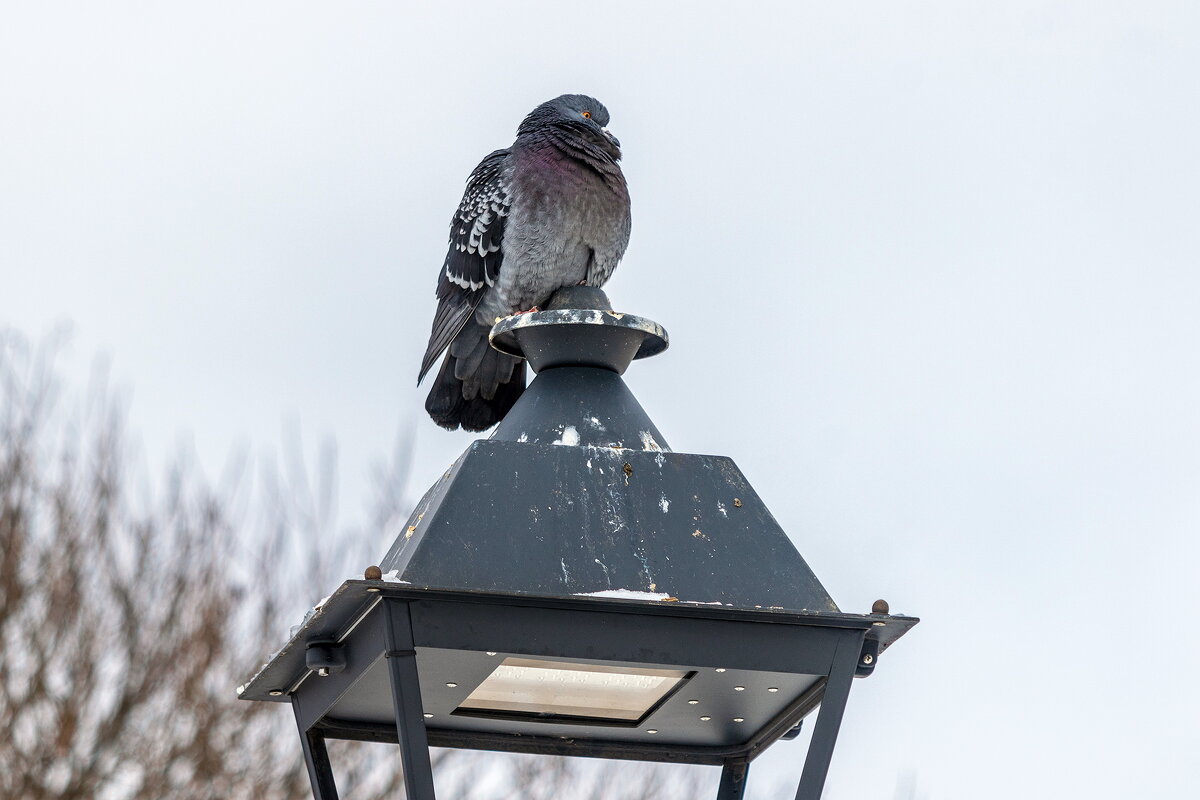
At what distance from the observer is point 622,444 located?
6.52 ft

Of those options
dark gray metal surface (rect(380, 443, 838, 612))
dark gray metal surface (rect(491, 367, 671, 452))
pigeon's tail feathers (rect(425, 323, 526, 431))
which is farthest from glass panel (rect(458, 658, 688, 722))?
pigeon's tail feathers (rect(425, 323, 526, 431))

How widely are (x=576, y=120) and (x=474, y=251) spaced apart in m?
0.64

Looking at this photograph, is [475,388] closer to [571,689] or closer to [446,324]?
[446,324]

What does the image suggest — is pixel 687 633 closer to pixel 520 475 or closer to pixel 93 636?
pixel 520 475

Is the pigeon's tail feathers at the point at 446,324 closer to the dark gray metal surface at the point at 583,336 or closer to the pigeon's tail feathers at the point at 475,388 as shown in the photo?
the pigeon's tail feathers at the point at 475,388

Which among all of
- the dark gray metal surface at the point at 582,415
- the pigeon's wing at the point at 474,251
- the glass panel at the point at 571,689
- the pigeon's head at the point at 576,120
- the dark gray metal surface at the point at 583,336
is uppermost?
the pigeon's head at the point at 576,120

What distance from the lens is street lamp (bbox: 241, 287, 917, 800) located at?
171cm

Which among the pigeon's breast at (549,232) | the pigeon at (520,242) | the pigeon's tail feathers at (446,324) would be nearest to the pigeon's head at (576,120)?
the pigeon at (520,242)

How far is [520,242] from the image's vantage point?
4535mm

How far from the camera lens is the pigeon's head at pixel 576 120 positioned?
416 centimetres

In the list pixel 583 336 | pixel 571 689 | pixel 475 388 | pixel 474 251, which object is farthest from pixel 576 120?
pixel 571 689

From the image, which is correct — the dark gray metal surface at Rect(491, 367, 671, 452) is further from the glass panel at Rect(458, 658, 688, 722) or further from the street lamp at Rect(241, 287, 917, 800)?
the glass panel at Rect(458, 658, 688, 722)

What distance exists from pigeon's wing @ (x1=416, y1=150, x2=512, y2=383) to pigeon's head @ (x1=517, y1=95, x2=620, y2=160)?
19 cm

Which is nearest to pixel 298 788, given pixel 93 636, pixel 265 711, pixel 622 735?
pixel 265 711
